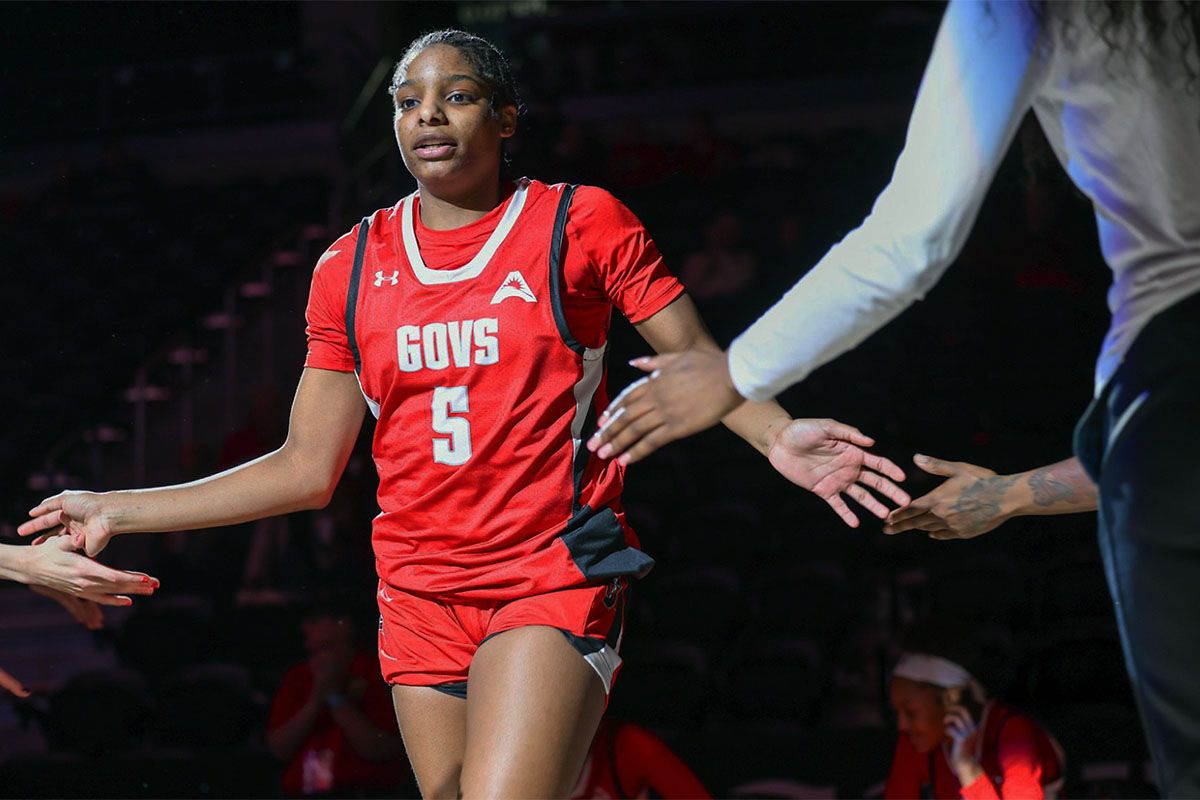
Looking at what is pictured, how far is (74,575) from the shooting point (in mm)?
2553

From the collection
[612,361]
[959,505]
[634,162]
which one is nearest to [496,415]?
[959,505]

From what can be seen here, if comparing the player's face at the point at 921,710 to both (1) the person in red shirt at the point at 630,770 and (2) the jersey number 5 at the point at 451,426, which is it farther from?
(2) the jersey number 5 at the point at 451,426

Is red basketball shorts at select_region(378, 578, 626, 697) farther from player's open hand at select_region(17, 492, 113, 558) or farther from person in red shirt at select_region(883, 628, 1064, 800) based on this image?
person in red shirt at select_region(883, 628, 1064, 800)

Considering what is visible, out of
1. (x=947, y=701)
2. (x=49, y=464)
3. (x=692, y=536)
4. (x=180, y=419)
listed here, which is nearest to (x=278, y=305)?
(x=180, y=419)

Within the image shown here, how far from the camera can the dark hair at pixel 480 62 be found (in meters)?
2.51

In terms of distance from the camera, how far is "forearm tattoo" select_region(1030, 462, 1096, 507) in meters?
2.03

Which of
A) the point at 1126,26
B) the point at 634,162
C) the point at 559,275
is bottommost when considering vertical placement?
the point at 634,162

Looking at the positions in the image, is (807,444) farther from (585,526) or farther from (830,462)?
(585,526)

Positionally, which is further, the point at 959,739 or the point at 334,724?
the point at 334,724

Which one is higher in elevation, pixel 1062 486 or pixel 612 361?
pixel 1062 486

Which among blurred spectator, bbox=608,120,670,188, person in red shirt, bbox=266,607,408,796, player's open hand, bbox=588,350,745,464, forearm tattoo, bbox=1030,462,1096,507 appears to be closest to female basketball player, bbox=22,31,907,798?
forearm tattoo, bbox=1030,462,1096,507

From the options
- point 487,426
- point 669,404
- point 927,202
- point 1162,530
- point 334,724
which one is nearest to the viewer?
point 1162,530

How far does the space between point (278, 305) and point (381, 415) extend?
21.3ft

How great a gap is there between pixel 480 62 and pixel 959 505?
3.72ft
